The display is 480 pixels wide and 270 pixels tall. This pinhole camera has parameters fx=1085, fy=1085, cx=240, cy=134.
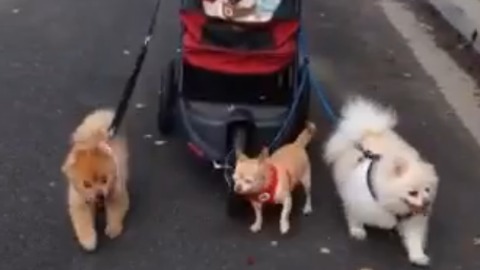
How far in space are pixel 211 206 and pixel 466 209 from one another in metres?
1.42

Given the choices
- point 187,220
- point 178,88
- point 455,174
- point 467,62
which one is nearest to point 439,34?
point 467,62

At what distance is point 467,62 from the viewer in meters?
8.87

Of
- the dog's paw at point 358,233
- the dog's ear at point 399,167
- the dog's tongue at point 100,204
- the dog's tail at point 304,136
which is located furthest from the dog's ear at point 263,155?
the dog's tongue at point 100,204

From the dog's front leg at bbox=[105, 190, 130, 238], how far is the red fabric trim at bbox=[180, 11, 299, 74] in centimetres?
94

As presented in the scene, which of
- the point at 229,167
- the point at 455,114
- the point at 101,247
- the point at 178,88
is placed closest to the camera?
the point at 101,247

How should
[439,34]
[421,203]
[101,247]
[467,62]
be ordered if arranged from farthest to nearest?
[439,34]
[467,62]
[101,247]
[421,203]

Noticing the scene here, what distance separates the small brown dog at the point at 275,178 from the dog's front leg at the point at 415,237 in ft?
2.05

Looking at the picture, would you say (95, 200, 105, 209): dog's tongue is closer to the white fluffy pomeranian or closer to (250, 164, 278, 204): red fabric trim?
(250, 164, 278, 204): red fabric trim

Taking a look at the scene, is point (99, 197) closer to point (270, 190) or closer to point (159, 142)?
point (270, 190)

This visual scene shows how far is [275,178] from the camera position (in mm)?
5566

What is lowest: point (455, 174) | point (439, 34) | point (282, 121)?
point (439, 34)

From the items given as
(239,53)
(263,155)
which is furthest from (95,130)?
(239,53)

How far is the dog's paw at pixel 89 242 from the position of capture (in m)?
5.40

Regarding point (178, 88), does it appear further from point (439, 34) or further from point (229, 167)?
point (439, 34)
